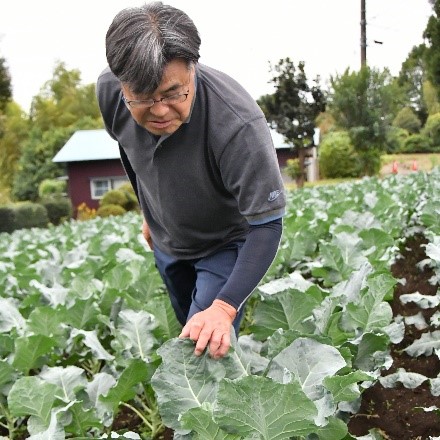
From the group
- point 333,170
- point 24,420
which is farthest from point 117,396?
point 333,170

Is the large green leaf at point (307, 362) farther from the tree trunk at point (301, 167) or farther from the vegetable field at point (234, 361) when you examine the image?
the tree trunk at point (301, 167)

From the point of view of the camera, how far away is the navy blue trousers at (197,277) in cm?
238

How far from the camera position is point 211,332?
71.3 inches

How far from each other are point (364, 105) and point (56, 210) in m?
14.6

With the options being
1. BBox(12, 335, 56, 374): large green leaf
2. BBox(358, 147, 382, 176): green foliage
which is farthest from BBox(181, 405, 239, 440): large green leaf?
BBox(358, 147, 382, 176): green foliage

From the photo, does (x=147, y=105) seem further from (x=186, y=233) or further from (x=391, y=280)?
(x=391, y=280)

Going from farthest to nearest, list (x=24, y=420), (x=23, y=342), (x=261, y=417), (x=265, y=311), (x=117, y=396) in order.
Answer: (x=24, y=420)
(x=23, y=342)
(x=265, y=311)
(x=117, y=396)
(x=261, y=417)

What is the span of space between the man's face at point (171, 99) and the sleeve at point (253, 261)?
0.42m

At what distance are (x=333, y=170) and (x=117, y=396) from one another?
113 ft

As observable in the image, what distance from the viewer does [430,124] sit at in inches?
1660

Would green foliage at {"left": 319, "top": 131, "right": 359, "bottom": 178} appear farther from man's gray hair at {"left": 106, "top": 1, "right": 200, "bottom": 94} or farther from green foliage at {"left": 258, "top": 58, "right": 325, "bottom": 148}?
man's gray hair at {"left": 106, "top": 1, "right": 200, "bottom": 94}

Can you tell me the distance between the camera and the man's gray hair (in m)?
1.74

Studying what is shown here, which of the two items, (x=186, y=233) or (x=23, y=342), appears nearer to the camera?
(x=186, y=233)

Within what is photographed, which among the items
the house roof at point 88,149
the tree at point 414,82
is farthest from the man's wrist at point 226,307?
the tree at point 414,82
